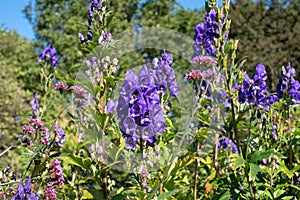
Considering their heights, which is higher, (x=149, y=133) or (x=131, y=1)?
(x=131, y=1)

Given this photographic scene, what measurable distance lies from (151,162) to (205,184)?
1090 millimetres

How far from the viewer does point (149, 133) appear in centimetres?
198

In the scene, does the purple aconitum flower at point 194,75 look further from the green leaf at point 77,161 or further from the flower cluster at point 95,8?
the green leaf at point 77,161

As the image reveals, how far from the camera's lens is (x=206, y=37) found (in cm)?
327

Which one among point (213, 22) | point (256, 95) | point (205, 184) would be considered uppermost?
point (213, 22)

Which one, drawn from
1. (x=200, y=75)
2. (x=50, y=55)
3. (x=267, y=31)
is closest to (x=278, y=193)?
(x=200, y=75)

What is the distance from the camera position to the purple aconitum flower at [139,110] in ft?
6.30

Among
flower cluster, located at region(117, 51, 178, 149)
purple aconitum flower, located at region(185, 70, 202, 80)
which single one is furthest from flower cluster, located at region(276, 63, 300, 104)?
flower cluster, located at region(117, 51, 178, 149)

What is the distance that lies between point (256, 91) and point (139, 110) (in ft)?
3.50

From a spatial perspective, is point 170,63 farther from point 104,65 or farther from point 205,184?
point 205,184

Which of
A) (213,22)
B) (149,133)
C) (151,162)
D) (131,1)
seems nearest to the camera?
(149,133)

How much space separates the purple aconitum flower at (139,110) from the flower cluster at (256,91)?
86 centimetres

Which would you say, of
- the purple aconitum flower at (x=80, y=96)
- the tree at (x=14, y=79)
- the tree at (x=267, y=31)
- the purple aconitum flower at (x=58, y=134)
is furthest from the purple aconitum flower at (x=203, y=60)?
the tree at (x=267, y=31)

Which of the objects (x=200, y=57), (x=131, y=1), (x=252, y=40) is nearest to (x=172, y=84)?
(x=200, y=57)
